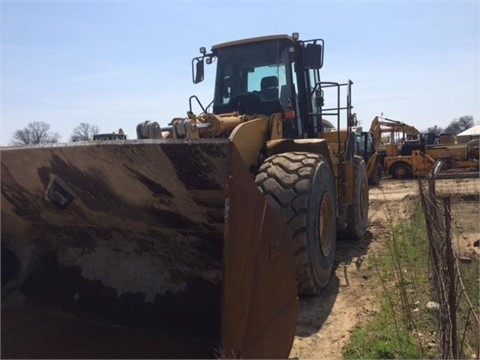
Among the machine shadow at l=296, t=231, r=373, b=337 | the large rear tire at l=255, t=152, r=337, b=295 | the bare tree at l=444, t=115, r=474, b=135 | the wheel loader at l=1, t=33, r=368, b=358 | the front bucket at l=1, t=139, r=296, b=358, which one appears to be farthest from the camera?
the bare tree at l=444, t=115, r=474, b=135

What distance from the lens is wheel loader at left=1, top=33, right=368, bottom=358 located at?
2.54 metres

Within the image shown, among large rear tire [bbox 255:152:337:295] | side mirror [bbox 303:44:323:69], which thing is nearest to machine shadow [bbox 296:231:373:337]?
large rear tire [bbox 255:152:337:295]

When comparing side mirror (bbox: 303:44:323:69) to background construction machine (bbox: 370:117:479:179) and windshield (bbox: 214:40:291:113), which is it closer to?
windshield (bbox: 214:40:291:113)

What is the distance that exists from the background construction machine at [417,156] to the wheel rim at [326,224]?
14180mm

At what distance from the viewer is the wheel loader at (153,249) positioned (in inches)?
99.8

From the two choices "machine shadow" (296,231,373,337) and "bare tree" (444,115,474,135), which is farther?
"bare tree" (444,115,474,135)

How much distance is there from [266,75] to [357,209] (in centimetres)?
273

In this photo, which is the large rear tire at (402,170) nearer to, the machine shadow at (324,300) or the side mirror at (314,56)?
the machine shadow at (324,300)

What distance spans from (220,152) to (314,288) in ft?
8.68

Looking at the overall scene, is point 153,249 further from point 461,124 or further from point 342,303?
point 461,124

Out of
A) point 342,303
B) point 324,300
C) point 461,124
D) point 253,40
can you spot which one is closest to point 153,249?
point 324,300

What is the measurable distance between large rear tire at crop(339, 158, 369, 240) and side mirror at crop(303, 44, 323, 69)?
1.89m

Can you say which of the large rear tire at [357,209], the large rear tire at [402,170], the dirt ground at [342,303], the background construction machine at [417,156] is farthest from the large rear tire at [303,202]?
the large rear tire at [402,170]

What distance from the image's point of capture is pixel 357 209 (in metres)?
7.33
